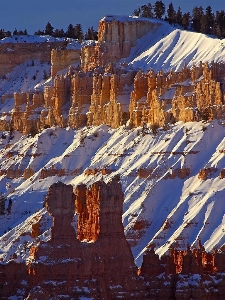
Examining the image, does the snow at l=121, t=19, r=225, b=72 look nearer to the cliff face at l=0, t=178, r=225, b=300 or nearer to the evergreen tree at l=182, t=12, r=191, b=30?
the evergreen tree at l=182, t=12, r=191, b=30

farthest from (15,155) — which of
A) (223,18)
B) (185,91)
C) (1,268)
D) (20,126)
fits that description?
(1,268)

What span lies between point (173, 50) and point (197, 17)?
823 inches

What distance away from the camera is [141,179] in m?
138

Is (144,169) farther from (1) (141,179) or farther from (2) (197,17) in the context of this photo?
(2) (197,17)

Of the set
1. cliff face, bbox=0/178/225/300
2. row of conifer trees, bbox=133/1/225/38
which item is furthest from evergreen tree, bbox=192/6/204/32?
cliff face, bbox=0/178/225/300

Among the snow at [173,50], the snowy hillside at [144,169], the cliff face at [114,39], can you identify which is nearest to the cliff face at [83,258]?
the snowy hillside at [144,169]

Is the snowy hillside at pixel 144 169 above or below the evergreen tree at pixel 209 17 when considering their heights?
below

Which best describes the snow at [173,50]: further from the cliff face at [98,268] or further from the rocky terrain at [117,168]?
the cliff face at [98,268]

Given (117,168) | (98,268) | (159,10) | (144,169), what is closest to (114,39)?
(159,10)

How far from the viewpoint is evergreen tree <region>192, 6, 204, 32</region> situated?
188650mm

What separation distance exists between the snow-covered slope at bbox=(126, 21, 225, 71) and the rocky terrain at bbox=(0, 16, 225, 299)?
19 cm

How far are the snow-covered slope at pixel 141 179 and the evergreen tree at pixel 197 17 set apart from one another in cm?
3028

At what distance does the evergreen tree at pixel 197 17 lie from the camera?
188650mm

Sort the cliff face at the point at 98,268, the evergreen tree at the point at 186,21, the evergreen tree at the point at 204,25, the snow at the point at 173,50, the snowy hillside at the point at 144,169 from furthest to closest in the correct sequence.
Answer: the evergreen tree at the point at 186,21
the evergreen tree at the point at 204,25
the snow at the point at 173,50
the snowy hillside at the point at 144,169
the cliff face at the point at 98,268
